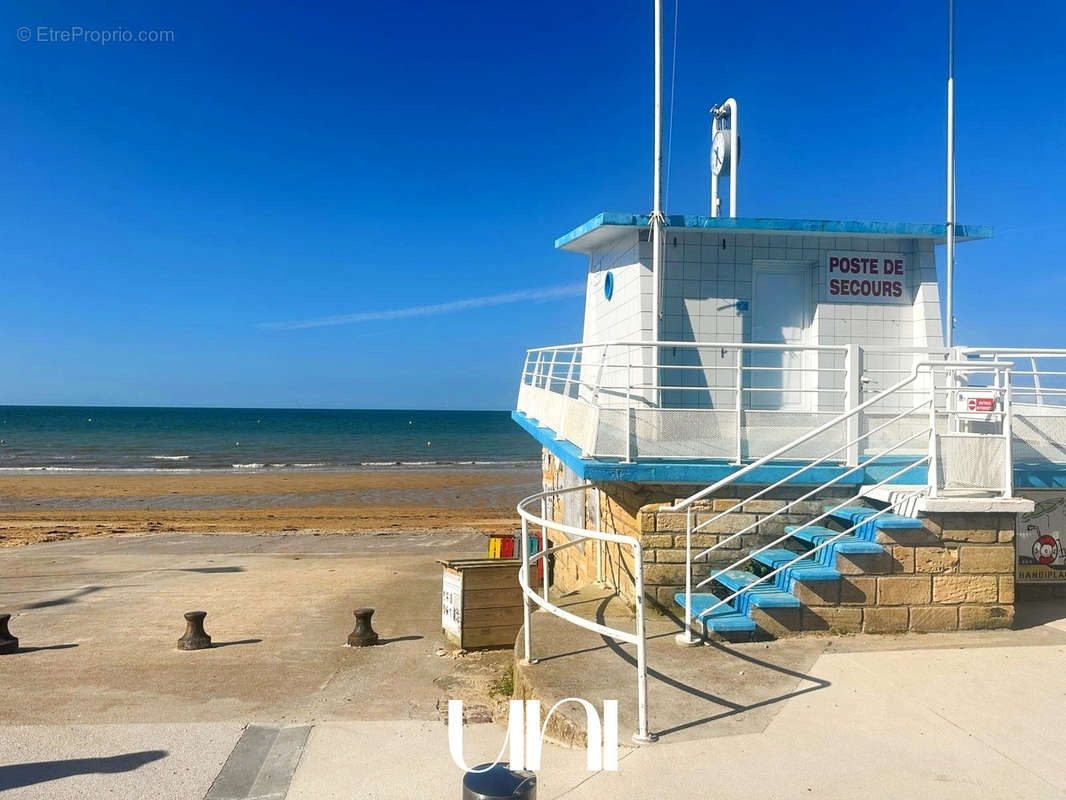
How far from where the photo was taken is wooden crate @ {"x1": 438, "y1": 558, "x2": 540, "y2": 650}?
9031 millimetres

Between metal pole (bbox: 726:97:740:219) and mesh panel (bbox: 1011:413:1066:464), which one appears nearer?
mesh panel (bbox: 1011:413:1066:464)

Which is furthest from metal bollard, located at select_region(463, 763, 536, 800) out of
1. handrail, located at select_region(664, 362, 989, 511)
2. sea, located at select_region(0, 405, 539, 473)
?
sea, located at select_region(0, 405, 539, 473)

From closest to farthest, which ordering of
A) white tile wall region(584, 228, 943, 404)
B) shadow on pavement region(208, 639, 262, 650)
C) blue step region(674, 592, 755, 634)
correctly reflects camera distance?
blue step region(674, 592, 755, 634)
shadow on pavement region(208, 639, 262, 650)
white tile wall region(584, 228, 943, 404)

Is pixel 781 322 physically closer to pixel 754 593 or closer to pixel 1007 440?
pixel 1007 440

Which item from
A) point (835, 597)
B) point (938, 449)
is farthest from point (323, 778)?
point (938, 449)

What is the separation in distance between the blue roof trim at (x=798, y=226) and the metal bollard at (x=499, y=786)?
25.6 feet

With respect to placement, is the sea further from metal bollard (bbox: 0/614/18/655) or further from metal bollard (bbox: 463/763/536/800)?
metal bollard (bbox: 463/763/536/800)

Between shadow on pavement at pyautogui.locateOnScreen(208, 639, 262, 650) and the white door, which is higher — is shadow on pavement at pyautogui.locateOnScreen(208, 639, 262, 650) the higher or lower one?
the lower one

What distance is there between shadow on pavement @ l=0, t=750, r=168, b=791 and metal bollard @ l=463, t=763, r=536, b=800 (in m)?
3.38

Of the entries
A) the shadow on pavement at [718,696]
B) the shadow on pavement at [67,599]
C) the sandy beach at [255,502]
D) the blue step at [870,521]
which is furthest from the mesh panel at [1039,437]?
the sandy beach at [255,502]

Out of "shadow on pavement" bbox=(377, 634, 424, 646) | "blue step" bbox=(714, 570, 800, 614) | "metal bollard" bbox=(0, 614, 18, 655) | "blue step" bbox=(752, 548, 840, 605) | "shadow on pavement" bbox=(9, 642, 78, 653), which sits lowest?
"shadow on pavement" bbox=(9, 642, 78, 653)

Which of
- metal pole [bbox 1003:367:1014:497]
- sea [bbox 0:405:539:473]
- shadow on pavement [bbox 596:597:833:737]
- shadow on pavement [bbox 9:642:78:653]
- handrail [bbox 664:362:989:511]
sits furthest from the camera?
sea [bbox 0:405:539:473]

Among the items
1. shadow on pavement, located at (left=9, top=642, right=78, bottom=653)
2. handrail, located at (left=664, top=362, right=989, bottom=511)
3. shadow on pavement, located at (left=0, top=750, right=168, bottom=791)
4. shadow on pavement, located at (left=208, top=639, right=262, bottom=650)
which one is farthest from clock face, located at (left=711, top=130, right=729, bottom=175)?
shadow on pavement, located at (left=9, top=642, right=78, bottom=653)

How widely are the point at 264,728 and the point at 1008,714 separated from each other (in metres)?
5.07
